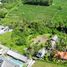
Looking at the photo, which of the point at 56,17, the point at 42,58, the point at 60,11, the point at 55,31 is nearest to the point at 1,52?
the point at 42,58

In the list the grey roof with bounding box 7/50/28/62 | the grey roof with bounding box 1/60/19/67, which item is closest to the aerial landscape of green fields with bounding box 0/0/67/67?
the grey roof with bounding box 7/50/28/62

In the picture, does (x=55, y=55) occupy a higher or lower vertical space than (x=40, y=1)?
lower

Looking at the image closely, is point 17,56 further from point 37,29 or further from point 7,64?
point 37,29

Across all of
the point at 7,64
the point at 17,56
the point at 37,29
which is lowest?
the point at 7,64

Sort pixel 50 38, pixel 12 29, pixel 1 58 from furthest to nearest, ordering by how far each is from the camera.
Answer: pixel 12 29, pixel 50 38, pixel 1 58

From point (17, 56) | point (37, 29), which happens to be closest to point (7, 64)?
point (17, 56)

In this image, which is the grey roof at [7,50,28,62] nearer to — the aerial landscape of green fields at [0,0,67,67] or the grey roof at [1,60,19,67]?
the aerial landscape of green fields at [0,0,67,67]

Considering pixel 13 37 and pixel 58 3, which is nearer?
pixel 13 37

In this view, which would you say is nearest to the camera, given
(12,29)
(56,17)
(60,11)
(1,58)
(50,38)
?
(1,58)

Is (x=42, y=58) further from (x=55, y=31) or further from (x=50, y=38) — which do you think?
(x=55, y=31)
